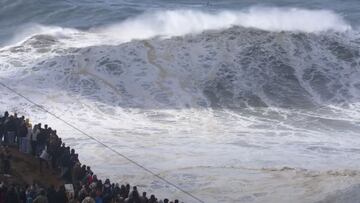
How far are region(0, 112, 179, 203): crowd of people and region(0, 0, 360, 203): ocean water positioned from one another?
2591 mm

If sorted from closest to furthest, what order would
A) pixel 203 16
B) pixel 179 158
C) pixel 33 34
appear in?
pixel 179 158
pixel 33 34
pixel 203 16

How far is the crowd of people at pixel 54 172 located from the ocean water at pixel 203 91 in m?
2.59

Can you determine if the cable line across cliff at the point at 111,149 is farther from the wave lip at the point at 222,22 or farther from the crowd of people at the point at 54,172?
the wave lip at the point at 222,22

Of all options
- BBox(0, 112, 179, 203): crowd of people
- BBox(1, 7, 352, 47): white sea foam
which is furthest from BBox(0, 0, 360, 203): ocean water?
BBox(0, 112, 179, 203): crowd of people

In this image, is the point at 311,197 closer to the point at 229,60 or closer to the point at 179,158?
the point at 179,158

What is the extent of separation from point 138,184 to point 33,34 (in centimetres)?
A: 2107

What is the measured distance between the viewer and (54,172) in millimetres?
18094

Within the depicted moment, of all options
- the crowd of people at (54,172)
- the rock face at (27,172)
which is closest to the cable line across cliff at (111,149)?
the crowd of people at (54,172)

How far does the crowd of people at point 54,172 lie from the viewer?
14.4m

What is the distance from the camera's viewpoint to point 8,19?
45469mm

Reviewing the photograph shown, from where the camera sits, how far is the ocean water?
20.8 meters

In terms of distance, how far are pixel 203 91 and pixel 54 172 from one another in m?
14.0

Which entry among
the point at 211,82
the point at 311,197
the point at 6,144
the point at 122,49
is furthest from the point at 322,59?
the point at 6,144

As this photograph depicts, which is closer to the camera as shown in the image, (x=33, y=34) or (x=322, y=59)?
(x=322, y=59)
